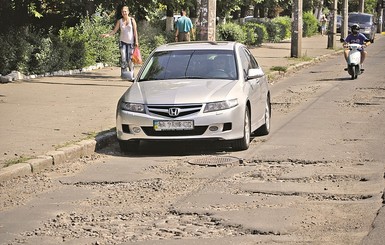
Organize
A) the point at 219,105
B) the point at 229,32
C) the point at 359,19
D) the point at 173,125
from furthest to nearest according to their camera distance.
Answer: the point at 359,19, the point at 229,32, the point at 219,105, the point at 173,125

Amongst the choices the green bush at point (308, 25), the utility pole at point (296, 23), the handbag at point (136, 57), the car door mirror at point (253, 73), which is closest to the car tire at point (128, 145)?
the car door mirror at point (253, 73)

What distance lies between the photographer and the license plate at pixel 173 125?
12.3 metres

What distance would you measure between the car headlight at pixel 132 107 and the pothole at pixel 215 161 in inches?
43.3

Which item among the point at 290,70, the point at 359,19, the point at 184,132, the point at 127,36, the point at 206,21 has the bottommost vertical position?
the point at 359,19

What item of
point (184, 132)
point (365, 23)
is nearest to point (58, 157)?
point (184, 132)

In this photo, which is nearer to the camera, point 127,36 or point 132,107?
point 132,107

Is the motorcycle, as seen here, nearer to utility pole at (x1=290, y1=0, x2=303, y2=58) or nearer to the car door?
utility pole at (x1=290, y1=0, x2=303, y2=58)

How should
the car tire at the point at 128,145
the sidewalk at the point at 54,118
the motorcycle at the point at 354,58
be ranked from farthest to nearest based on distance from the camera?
1. the motorcycle at the point at 354,58
2. the car tire at the point at 128,145
3. the sidewalk at the point at 54,118

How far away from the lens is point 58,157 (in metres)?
11.8

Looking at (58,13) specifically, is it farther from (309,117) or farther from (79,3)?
(309,117)

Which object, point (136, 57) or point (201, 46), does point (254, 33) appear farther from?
point (201, 46)

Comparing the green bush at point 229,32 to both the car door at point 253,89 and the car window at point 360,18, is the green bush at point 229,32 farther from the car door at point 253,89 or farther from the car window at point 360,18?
the car door at point 253,89

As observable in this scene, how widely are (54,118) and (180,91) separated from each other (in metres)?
3.56

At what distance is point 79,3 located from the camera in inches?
1095
